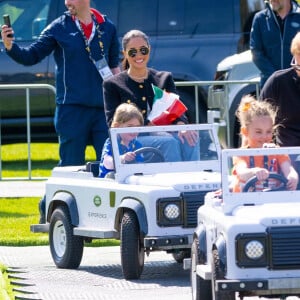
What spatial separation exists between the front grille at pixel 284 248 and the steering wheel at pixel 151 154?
287 centimetres

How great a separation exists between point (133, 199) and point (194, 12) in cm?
881

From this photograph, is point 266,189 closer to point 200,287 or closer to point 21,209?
point 200,287

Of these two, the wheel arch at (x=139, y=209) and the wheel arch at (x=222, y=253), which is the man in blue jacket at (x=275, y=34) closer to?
the wheel arch at (x=139, y=209)

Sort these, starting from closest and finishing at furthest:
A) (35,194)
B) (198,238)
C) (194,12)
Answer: (198,238) → (35,194) → (194,12)

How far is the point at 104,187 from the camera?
33.0ft

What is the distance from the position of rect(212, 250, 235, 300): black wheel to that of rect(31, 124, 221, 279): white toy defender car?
1.88 m

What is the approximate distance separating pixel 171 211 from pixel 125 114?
41.0 inches

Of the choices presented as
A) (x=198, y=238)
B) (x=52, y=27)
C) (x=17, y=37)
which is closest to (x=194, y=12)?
(x=17, y=37)

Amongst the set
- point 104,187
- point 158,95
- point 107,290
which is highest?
point 158,95

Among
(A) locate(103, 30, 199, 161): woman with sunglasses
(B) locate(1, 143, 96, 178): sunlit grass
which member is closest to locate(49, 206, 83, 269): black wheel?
(A) locate(103, 30, 199, 161): woman with sunglasses

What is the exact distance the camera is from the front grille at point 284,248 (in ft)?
24.0

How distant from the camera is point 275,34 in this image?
41.5 feet

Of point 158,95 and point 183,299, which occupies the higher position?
point 158,95

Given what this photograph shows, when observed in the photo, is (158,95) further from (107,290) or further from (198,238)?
(198,238)
